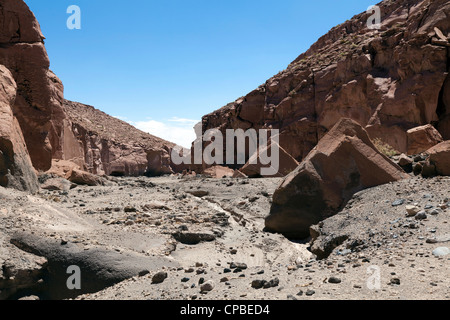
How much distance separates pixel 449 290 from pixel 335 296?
86cm

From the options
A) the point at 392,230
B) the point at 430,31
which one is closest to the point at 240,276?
the point at 392,230

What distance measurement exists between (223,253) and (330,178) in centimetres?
266

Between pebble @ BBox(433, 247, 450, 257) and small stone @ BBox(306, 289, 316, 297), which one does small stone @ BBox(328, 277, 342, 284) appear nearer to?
small stone @ BBox(306, 289, 316, 297)

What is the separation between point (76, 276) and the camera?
4.19 meters

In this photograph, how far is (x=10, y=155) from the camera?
715 centimetres

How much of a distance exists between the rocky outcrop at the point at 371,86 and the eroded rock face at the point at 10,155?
54.4ft

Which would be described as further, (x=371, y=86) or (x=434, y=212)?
(x=371, y=86)

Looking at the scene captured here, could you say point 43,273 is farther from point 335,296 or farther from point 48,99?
point 48,99

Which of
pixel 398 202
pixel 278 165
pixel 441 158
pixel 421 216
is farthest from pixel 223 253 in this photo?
pixel 278 165

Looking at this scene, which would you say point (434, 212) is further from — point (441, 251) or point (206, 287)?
point (206, 287)

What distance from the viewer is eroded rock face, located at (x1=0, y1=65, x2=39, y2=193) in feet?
22.7

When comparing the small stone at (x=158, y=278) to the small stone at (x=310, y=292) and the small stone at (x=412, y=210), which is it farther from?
the small stone at (x=412, y=210)

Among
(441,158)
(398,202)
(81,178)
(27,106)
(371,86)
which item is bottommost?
(398,202)

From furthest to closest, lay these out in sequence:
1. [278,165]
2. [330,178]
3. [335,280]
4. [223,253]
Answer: [278,165], [330,178], [223,253], [335,280]
